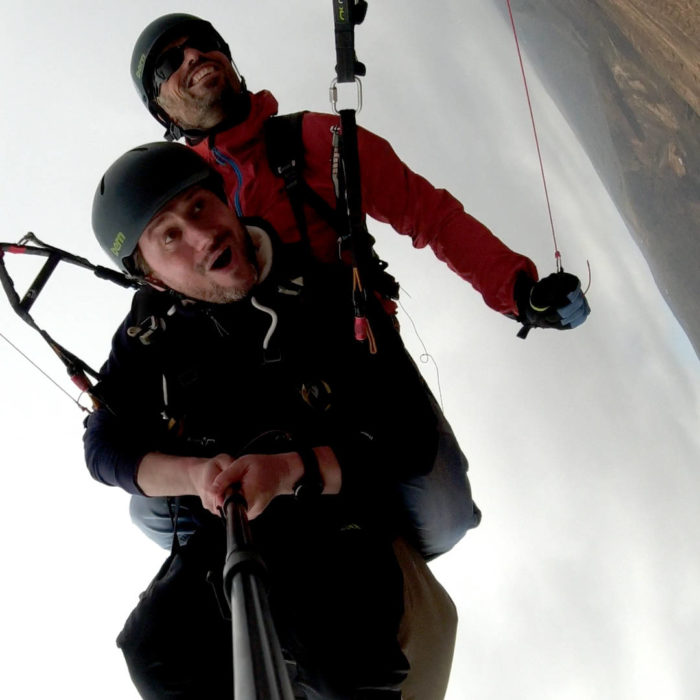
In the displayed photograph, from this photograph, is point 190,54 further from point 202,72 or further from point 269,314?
point 269,314

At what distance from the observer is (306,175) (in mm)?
2221

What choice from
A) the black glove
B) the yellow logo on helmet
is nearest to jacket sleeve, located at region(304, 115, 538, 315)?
the black glove

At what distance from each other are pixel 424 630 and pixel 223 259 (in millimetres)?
1065

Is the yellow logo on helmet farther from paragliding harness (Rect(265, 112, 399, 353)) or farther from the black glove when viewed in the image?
the black glove

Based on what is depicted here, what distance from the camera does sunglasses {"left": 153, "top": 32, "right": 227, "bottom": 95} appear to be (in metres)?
2.41

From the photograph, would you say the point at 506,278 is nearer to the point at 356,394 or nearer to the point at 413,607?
the point at 356,394

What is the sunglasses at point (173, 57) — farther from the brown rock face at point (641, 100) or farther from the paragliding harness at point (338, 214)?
the brown rock face at point (641, 100)

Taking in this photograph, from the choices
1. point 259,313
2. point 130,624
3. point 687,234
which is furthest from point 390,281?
point 687,234

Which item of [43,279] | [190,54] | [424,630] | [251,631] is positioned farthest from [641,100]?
[251,631]

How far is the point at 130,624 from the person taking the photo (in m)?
1.54

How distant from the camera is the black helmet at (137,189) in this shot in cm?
174

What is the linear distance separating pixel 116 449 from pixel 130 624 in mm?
426

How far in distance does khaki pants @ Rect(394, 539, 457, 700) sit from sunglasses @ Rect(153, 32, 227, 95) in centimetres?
188

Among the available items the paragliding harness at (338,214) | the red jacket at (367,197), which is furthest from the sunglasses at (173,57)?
the paragliding harness at (338,214)
